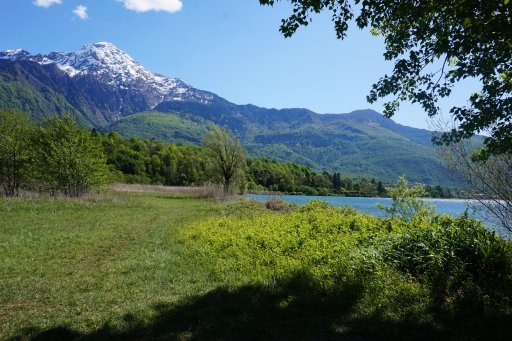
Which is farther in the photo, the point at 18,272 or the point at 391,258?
the point at 18,272

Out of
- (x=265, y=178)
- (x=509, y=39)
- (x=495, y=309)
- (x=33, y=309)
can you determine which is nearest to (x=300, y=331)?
(x=495, y=309)

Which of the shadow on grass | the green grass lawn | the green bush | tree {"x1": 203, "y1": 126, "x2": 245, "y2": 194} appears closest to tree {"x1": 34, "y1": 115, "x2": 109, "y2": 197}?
the green grass lawn

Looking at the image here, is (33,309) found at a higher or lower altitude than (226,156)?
lower

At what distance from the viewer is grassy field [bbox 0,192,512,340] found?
7680mm

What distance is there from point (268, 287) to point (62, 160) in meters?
35.2

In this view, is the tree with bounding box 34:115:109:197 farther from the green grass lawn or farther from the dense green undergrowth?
the dense green undergrowth

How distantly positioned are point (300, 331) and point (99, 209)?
28.9 metres

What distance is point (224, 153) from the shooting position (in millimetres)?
61031

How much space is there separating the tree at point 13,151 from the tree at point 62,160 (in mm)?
1088

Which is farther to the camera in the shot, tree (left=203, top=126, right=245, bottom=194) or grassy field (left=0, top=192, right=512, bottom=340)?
tree (left=203, top=126, right=245, bottom=194)

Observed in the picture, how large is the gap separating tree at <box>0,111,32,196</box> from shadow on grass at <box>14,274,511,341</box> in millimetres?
34860

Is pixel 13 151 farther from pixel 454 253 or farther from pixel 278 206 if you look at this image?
pixel 454 253

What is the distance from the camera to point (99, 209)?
107 feet

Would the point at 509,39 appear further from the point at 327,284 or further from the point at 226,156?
the point at 226,156
